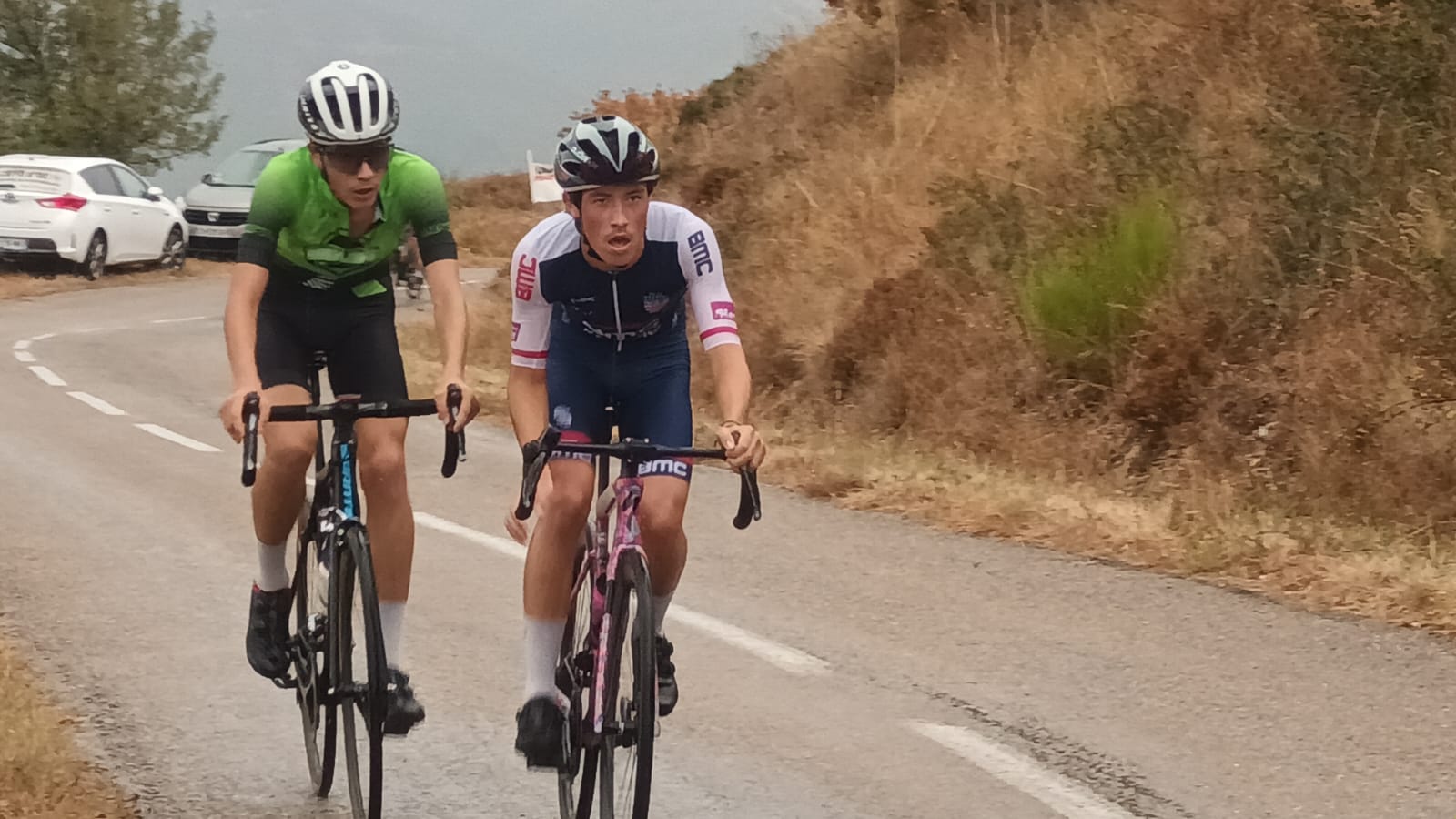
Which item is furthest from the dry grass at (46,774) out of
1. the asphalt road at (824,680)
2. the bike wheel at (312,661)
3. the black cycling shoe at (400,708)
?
the black cycling shoe at (400,708)

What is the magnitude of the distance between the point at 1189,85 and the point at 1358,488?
571 cm

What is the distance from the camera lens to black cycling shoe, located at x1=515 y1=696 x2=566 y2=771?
4715 millimetres

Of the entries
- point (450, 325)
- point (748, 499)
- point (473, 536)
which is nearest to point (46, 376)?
point (473, 536)

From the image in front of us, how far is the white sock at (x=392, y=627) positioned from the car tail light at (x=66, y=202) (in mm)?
22535

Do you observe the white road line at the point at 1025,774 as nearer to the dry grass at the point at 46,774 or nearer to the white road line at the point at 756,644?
the white road line at the point at 756,644

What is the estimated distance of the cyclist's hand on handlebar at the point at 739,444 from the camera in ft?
13.8

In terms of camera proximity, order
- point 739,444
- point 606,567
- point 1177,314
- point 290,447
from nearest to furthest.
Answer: point 739,444
point 606,567
point 290,447
point 1177,314

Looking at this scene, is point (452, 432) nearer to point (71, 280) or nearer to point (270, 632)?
point (270, 632)

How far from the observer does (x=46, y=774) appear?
524 cm

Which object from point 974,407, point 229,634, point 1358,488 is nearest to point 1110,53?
point 974,407

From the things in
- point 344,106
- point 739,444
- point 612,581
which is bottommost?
point 612,581

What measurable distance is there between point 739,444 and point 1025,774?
1.89 meters

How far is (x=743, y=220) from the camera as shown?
779 inches

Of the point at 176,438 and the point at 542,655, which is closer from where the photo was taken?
the point at 542,655
